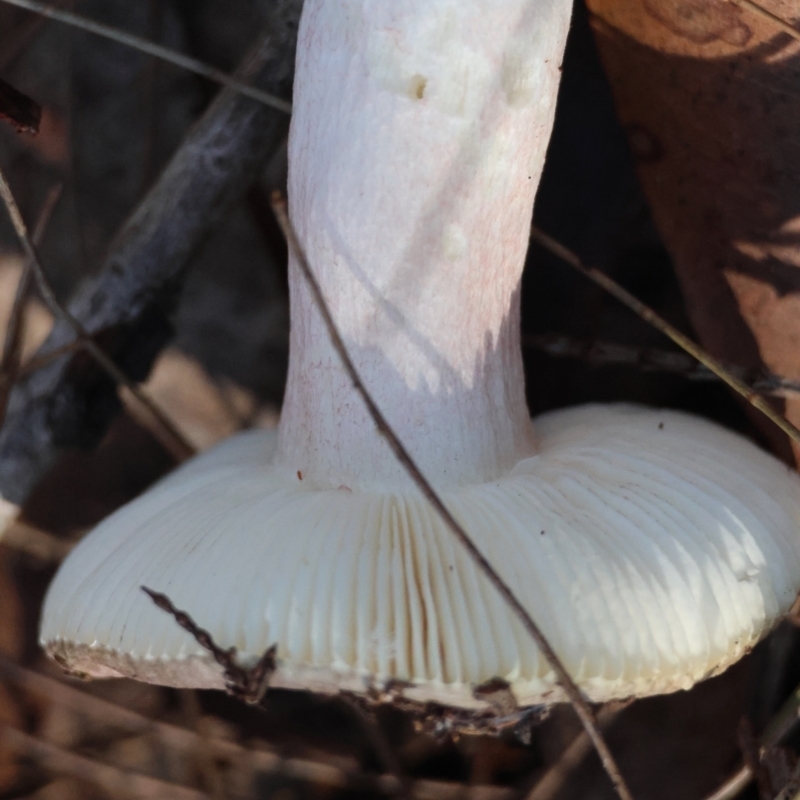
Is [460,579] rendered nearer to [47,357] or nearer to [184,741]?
[47,357]

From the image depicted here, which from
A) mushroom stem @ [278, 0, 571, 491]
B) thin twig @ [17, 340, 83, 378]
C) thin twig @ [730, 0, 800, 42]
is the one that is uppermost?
thin twig @ [730, 0, 800, 42]

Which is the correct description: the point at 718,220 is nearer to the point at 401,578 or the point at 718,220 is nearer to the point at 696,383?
the point at 696,383

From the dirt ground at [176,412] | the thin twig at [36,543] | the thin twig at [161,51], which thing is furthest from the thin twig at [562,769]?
the thin twig at [161,51]

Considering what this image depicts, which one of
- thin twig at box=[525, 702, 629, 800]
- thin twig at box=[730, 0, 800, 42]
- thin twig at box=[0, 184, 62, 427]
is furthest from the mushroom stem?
thin twig at box=[525, 702, 629, 800]

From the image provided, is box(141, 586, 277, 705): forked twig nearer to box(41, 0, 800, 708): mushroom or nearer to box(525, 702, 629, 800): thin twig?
box(41, 0, 800, 708): mushroom

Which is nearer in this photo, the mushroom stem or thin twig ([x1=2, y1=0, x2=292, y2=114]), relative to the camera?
the mushroom stem

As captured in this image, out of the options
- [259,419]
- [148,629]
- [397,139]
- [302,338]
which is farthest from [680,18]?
[259,419]
